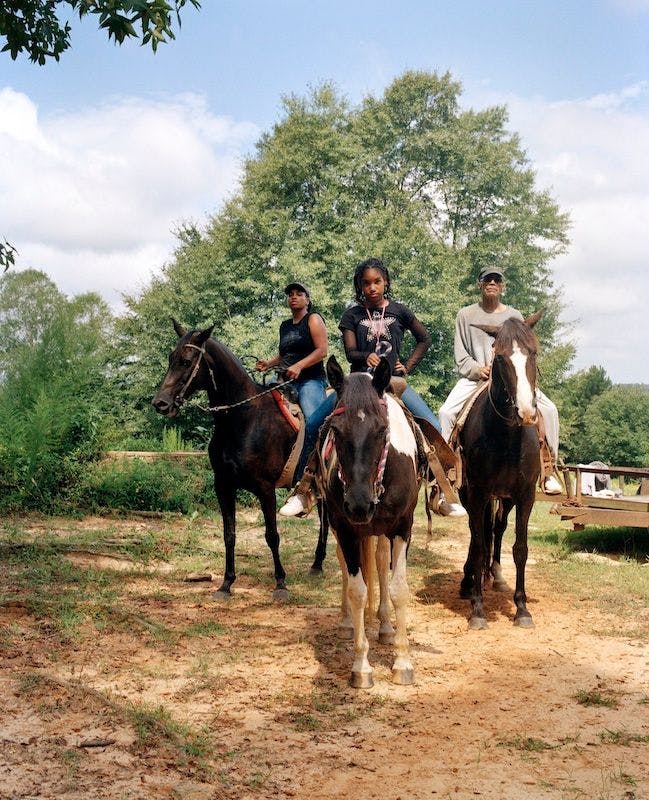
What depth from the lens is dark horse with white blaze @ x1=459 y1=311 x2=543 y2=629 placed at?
6.02 m

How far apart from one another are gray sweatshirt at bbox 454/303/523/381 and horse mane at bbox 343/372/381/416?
110 inches

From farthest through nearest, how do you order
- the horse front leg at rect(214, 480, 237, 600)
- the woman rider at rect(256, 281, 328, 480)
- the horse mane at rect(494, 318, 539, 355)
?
the woman rider at rect(256, 281, 328, 480) < the horse front leg at rect(214, 480, 237, 600) < the horse mane at rect(494, 318, 539, 355)

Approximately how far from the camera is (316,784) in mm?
3457

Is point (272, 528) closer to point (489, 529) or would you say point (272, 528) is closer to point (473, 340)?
point (489, 529)

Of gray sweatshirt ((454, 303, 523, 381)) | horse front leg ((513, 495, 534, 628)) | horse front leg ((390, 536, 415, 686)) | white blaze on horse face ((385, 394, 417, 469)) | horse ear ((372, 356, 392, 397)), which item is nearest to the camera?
horse ear ((372, 356, 392, 397))

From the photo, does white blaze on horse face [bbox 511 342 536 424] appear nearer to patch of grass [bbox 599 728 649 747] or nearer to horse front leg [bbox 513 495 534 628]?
horse front leg [bbox 513 495 534 628]

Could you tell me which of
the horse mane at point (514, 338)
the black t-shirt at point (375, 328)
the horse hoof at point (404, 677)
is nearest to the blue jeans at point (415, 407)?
the black t-shirt at point (375, 328)

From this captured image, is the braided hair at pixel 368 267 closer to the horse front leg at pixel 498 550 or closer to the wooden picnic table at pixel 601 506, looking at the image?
the horse front leg at pixel 498 550

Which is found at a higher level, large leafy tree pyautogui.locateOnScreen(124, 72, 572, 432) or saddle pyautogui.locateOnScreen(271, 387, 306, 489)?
large leafy tree pyautogui.locateOnScreen(124, 72, 572, 432)

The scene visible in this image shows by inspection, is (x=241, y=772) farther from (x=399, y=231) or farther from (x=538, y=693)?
(x=399, y=231)

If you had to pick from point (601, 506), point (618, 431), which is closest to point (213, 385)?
point (601, 506)

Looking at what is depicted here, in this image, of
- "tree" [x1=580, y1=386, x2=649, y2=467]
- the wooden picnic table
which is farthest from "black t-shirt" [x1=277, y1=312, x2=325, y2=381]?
"tree" [x1=580, y1=386, x2=649, y2=467]

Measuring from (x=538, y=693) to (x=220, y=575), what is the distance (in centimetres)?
451

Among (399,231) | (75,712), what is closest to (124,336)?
(399,231)
